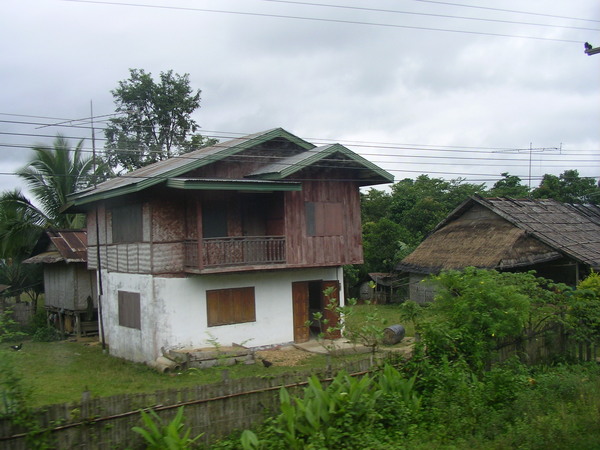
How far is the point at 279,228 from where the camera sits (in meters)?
18.0

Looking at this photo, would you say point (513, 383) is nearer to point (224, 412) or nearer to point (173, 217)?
point (224, 412)

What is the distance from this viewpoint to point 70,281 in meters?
23.3

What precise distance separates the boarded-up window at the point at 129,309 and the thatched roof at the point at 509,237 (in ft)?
43.8

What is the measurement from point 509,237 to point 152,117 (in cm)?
2089

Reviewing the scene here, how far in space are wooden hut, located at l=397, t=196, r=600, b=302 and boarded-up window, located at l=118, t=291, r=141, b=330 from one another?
9897mm

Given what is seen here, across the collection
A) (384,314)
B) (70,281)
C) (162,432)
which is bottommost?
(384,314)

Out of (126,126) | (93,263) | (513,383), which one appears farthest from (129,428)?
(126,126)

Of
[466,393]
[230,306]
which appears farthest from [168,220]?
[466,393]

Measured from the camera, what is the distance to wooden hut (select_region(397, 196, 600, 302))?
75.0 feet

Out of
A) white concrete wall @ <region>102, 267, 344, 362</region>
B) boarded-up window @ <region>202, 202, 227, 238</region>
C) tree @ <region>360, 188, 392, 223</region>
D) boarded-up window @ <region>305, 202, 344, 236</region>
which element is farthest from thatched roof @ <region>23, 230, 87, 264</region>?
tree @ <region>360, 188, 392, 223</region>

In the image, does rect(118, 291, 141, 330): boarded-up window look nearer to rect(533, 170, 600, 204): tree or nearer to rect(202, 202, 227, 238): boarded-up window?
rect(202, 202, 227, 238): boarded-up window

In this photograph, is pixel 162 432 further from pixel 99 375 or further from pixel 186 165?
pixel 186 165

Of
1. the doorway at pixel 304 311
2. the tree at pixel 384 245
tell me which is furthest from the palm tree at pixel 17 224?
the tree at pixel 384 245

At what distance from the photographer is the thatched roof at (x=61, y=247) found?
2258 centimetres
